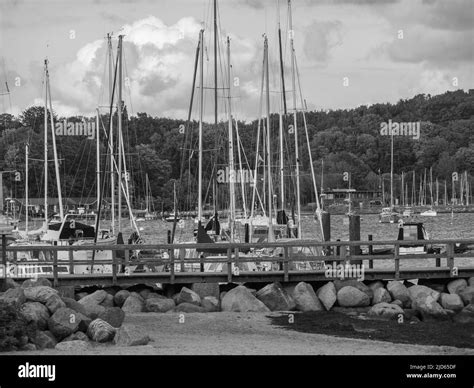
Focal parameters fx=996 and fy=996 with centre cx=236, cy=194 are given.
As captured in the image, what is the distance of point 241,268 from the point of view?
103ft

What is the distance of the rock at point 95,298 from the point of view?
1001 inches

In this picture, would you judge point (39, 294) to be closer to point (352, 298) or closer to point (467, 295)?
point (352, 298)

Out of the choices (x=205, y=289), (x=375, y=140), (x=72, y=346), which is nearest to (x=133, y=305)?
(x=205, y=289)

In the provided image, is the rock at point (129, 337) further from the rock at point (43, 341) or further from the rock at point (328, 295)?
the rock at point (328, 295)

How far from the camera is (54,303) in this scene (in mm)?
21781

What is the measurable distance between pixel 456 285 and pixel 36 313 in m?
12.5

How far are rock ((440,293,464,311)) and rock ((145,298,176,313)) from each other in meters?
7.15

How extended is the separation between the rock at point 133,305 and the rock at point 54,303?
12.5ft

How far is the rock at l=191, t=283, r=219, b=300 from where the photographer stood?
87.7 feet

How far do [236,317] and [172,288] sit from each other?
2848mm

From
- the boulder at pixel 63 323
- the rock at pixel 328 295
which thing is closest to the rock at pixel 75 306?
the boulder at pixel 63 323
